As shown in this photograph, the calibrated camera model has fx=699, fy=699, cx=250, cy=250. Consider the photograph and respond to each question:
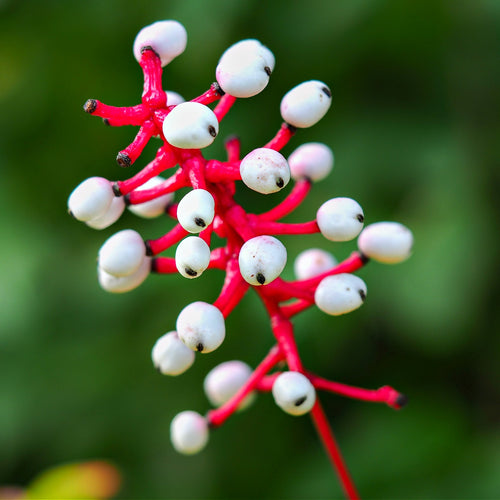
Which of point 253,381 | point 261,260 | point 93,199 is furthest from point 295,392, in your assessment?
point 93,199

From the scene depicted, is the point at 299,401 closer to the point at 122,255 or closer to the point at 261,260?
the point at 261,260

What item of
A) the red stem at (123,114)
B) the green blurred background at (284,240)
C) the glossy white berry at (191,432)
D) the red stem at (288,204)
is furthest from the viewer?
the green blurred background at (284,240)

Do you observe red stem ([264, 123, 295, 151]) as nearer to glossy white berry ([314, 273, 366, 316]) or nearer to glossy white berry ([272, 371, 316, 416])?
glossy white berry ([314, 273, 366, 316])

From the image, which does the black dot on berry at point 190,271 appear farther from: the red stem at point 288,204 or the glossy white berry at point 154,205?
the glossy white berry at point 154,205

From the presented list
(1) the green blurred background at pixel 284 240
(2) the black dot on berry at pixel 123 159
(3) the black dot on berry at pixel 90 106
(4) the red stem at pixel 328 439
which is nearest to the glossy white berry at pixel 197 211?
(2) the black dot on berry at pixel 123 159

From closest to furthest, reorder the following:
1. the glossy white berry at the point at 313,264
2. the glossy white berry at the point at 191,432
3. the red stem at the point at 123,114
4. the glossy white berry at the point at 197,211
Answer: the glossy white berry at the point at 197,211
the red stem at the point at 123,114
the glossy white berry at the point at 191,432
the glossy white berry at the point at 313,264

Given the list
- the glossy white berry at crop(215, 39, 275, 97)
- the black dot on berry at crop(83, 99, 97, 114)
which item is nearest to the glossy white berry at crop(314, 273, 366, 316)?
the glossy white berry at crop(215, 39, 275, 97)
